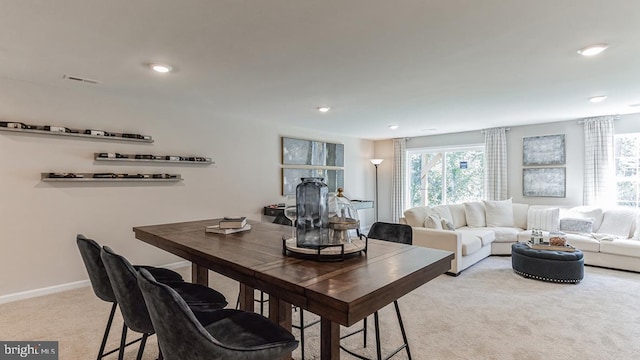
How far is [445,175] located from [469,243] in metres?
2.87

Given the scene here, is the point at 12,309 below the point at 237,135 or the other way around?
below

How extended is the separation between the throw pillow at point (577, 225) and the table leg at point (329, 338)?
4.98m

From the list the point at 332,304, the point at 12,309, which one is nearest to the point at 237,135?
the point at 12,309

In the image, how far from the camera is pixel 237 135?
4887 mm

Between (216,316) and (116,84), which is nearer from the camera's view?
(216,316)

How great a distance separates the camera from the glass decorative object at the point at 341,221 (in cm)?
161

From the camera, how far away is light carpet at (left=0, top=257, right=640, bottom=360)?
2.31 meters

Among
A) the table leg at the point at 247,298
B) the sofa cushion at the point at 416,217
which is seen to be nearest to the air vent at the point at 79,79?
the table leg at the point at 247,298

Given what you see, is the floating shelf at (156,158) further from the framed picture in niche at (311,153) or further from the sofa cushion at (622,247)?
the sofa cushion at (622,247)

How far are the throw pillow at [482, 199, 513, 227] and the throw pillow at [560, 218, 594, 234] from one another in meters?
0.73

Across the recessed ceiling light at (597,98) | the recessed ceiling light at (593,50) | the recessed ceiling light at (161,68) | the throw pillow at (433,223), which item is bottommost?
the throw pillow at (433,223)

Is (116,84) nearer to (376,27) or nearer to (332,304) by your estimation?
(376,27)

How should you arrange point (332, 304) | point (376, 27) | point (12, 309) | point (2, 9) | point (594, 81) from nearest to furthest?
point (332, 304) → point (2, 9) → point (376, 27) → point (12, 309) → point (594, 81)

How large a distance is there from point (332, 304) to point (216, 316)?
2.44ft
